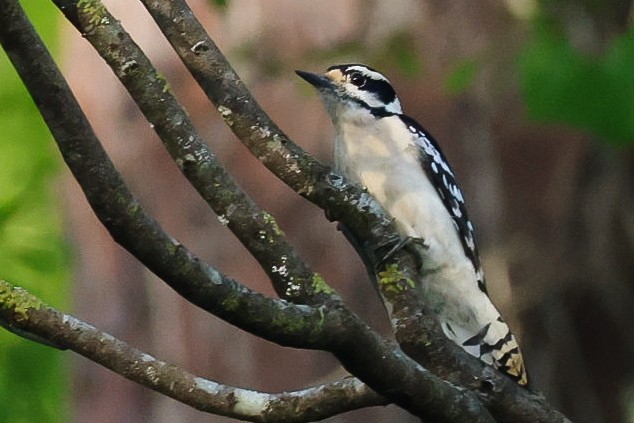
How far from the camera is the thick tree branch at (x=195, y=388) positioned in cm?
157

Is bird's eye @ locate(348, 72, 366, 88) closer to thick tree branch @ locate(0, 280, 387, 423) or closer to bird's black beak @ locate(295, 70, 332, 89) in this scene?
bird's black beak @ locate(295, 70, 332, 89)

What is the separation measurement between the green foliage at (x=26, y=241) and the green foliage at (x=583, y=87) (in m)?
1.24

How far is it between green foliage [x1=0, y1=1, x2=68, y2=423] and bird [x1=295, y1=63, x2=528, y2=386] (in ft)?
2.49

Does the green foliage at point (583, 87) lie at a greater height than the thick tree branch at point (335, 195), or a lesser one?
greater

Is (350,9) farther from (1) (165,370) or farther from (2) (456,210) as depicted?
(1) (165,370)

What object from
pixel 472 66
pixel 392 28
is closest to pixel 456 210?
pixel 472 66

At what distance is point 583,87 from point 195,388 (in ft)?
5.61

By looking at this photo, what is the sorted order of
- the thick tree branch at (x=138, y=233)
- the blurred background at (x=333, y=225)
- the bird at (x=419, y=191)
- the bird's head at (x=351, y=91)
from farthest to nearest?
the blurred background at (x=333, y=225) → the bird's head at (x=351, y=91) → the bird at (x=419, y=191) → the thick tree branch at (x=138, y=233)

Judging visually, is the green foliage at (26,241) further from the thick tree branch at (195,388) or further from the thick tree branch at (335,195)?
the thick tree branch at (195,388)

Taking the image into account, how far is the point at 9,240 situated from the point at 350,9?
2.04 meters

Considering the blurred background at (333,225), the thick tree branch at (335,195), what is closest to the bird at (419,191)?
the thick tree branch at (335,195)

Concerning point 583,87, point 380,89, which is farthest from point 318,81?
point 583,87

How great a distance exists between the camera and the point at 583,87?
3.03m

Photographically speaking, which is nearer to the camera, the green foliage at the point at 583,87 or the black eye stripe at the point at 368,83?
the green foliage at the point at 583,87
